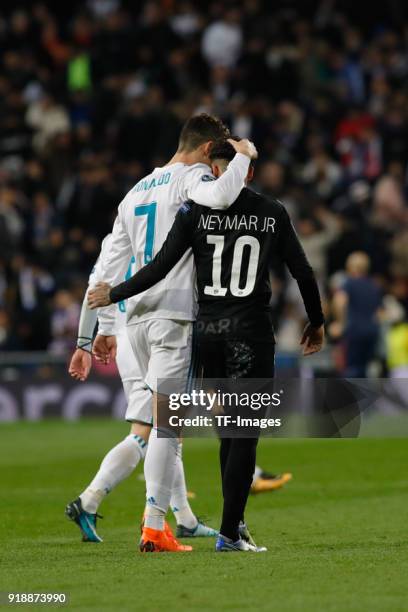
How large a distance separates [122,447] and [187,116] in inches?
573

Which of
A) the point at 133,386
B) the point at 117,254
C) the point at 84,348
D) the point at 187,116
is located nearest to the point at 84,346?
the point at 84,348

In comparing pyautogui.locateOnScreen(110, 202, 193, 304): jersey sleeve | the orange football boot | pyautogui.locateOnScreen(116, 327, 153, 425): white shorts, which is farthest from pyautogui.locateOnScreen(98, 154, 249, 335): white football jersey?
the orange football boot

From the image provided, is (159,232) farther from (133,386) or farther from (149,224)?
(133,386)

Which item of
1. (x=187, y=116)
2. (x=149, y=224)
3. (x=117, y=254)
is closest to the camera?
(x=149, y=224)

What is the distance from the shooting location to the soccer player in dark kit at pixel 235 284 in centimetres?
739

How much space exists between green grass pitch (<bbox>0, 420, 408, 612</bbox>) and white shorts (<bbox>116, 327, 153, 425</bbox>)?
72 cm

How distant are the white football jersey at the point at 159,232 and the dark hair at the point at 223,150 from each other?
0.32ft

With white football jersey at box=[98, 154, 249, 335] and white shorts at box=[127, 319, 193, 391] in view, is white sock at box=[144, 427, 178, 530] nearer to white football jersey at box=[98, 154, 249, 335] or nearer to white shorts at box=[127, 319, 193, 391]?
white shorts at box=[127, 319, 193, 391]

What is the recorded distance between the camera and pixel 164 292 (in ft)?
25.4

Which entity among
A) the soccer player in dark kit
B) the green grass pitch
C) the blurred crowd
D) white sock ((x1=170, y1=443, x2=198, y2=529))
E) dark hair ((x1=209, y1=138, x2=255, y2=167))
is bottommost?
the green grass pitch

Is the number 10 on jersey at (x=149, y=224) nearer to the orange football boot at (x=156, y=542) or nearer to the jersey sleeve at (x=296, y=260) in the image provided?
the jersey sleeve at (x=296, y=260)

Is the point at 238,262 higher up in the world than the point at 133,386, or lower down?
higher up

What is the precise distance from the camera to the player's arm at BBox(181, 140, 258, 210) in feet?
24.0

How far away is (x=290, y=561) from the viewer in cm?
707
